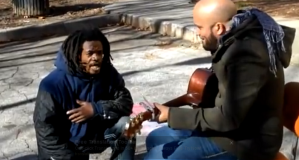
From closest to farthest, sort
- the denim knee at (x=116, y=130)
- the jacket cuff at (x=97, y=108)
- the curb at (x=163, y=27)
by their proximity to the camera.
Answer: the jacket cuff at (x=97, y=108)
the denim knee at (x=116, y=130)
the curb at (x=163, y=27)

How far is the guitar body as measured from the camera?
3082mm

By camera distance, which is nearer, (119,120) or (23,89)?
(119,120)

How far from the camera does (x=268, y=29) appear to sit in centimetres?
260

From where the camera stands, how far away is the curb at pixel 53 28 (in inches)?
341

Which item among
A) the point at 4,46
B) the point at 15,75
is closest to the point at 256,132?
the point at 15,75

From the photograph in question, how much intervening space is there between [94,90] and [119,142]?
0.33 m

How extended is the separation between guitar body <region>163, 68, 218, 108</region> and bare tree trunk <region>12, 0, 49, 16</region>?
6.86 meters

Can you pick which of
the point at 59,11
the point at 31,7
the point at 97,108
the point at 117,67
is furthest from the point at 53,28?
the point at 97,108

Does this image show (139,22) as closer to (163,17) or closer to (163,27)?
(163,17)

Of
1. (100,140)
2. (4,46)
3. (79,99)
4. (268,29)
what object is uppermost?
(268,29)

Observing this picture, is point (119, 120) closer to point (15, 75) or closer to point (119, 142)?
point (119, 142)

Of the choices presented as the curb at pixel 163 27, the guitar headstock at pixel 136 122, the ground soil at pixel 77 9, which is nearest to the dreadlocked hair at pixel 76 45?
the guitar headstock at pixel 136 122

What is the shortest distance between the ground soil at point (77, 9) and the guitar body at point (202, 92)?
591 cm

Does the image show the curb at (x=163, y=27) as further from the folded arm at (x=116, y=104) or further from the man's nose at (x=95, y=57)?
the man's nose at (x=95, y=57)
